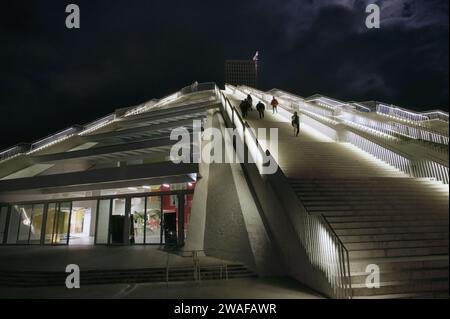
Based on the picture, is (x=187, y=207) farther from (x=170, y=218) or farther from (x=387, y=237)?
(x=387, y=237)

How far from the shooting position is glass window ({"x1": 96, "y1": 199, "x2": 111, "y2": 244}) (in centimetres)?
1638

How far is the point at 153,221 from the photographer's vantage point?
15.5 metres

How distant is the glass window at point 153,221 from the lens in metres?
15.3

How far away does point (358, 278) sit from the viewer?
227 inches

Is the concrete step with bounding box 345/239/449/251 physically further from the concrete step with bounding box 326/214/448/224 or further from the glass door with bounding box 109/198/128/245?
the glass door with bounding box 109/198/128/245

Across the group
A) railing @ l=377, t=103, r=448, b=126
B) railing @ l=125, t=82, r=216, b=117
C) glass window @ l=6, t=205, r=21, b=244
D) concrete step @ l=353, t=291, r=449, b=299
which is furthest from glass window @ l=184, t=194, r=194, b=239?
railing @ l=125, t=82, r=216, b=117

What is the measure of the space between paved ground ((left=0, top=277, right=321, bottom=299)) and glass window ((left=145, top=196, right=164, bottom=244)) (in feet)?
23.7

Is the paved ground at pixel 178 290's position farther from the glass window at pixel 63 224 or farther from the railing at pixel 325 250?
the glass window at pixel 63 224

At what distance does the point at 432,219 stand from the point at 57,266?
11677 mm

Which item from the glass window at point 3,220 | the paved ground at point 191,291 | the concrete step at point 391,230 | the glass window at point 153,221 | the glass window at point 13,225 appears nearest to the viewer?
the paved ground at point 191,291

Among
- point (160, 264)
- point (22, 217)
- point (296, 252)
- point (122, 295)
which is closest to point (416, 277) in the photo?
point (296, 252)

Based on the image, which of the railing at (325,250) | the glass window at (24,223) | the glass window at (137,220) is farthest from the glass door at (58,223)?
the railing at (325,250)

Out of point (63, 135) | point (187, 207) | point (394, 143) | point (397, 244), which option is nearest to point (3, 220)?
point (63, 135)

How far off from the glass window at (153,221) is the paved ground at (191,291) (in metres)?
7.22
